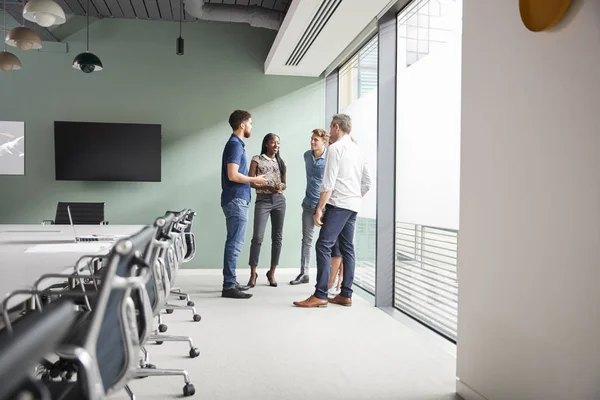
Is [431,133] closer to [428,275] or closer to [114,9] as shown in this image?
→ [428,275]

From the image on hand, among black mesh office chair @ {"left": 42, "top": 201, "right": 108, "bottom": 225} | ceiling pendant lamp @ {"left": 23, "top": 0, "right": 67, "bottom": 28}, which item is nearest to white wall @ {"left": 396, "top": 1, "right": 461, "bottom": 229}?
ceiling pendant lamp @ {"left": 23, "top": 0, "right": 67, "bottom": 28}

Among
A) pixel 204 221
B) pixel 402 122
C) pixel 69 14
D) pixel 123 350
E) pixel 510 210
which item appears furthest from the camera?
pixel 204 221

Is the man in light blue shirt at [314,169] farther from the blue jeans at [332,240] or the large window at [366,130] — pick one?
the blue jeans at [332,240]

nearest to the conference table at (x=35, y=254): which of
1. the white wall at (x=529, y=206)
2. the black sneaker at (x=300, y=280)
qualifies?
the white wall at (x=529, y=206)

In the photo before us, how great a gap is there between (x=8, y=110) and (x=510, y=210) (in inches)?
256

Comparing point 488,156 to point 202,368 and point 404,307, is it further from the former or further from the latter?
point 404,307

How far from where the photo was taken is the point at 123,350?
5.28ft

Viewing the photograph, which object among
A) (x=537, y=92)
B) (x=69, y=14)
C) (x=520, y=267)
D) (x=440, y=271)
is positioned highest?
(x=69, y=14)

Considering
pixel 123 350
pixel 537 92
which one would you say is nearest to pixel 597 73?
pixel 537 92

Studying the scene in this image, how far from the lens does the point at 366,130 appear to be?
6020mm

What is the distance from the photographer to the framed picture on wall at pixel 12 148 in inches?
268

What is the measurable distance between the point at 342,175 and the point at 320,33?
1630 millimetres

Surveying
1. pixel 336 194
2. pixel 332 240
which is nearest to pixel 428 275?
pixel 332 240

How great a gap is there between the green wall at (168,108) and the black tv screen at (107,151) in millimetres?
171
